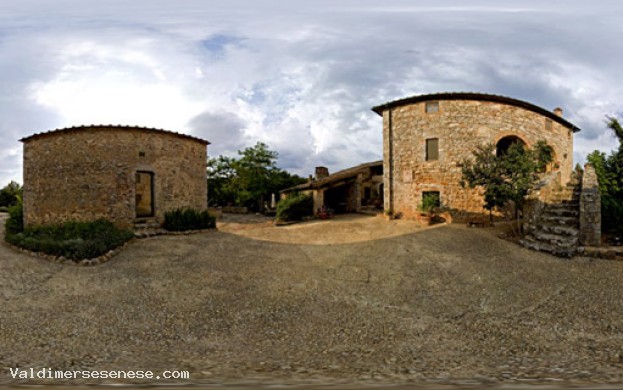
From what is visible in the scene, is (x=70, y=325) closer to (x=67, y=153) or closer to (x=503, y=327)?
(x=503, y=327)

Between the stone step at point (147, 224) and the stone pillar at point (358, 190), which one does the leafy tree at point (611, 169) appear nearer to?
the stone pillar at point (358, 190)

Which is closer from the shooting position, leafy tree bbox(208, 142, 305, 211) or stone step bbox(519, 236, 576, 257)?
stone step bbox(519, 236, 576, 257)

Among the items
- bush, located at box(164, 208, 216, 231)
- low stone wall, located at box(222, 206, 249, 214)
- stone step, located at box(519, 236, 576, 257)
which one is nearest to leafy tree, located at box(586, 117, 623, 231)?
stone step, located at box(519, 236, 576, 257)

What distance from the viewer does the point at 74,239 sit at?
35.0 feet

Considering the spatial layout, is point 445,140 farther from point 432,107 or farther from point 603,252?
point 603,252

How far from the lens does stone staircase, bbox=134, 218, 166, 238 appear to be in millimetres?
12986

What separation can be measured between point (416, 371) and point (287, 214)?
1495 cm

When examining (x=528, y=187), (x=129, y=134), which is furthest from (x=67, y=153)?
(x=528, y=187)

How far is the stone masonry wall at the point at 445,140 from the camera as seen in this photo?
51.8 ft

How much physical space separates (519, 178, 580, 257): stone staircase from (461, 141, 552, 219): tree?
1007 mm

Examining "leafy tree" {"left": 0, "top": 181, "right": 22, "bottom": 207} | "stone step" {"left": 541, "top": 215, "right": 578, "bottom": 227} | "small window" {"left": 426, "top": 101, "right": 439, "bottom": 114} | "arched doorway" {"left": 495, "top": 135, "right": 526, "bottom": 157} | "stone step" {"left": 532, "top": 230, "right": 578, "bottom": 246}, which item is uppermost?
"small window" {"left": 426, "top": 101, "right": 439, "bottom": 114}

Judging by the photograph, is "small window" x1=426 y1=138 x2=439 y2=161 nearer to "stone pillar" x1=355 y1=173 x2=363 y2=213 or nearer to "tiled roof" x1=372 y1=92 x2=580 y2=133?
"tiled roof" x1=372 y1=92 x2=580 y2=133

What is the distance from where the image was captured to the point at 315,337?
5.28 m

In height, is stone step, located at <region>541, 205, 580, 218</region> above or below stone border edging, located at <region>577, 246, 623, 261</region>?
above
